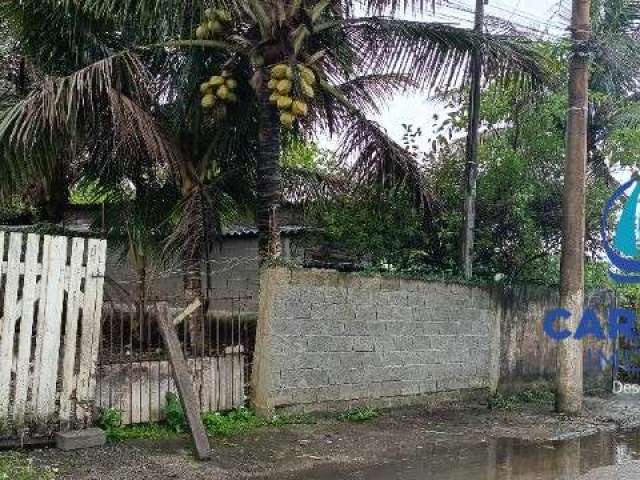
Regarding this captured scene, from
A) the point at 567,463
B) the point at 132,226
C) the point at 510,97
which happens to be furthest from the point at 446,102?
the point at 567,463

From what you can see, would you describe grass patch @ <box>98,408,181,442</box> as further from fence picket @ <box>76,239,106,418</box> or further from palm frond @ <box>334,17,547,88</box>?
palm frond @ <box>334,17,547,88</box>

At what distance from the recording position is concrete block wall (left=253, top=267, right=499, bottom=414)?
329 inches

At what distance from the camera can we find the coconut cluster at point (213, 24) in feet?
28.4

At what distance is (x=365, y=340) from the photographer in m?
9.25

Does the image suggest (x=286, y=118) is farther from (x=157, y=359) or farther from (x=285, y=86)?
(x=157, y=359)

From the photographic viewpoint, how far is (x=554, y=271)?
12.1 meters

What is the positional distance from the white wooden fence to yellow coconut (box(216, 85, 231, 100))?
8.51ft

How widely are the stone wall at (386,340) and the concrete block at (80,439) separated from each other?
1.94 metres

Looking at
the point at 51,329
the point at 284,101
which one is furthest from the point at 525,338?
the point at 51,329

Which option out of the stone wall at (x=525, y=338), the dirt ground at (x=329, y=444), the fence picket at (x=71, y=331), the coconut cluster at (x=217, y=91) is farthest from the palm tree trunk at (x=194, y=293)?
the stone wall at (x=525, y=338)

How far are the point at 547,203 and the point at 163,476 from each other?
7553mm

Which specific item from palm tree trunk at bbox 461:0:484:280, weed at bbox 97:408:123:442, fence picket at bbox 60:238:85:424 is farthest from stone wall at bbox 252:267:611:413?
fence picket at bbox 60:238:85:424

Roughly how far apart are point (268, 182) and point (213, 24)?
6.17 feet

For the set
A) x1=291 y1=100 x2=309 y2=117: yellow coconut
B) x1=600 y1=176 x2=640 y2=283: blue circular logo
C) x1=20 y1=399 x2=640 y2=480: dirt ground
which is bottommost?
x1=20 y1=399 x2=640 y2=480: dirt ground
